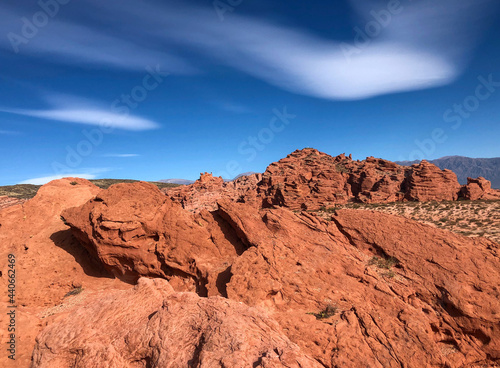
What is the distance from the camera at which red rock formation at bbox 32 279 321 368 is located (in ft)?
17.3

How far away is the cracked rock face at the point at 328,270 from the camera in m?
8.02

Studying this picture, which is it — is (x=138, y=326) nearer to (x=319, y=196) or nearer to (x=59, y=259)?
(x=59, y=259)

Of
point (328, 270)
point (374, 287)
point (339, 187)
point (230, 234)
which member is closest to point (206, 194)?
point (339, 187)

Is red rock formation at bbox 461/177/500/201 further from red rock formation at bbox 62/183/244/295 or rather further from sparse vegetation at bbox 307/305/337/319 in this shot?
red rock formation at bbox 62/183/244/295

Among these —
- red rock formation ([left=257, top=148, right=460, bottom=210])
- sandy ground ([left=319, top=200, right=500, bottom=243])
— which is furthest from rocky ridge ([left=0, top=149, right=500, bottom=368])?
red rock formation ([left=257, top=148, right=460, bottom=210])

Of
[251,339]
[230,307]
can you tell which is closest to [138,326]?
[230,307]

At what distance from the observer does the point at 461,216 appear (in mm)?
33875

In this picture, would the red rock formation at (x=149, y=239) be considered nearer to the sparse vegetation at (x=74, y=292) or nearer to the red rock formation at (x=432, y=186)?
the sparse vegetation at (x=74, y=292)

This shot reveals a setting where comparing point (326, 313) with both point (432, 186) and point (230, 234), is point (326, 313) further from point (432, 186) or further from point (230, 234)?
point (432, 186)

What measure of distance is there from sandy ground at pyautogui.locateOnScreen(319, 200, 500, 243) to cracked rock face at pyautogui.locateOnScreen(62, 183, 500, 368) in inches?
679

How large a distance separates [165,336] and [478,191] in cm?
6053

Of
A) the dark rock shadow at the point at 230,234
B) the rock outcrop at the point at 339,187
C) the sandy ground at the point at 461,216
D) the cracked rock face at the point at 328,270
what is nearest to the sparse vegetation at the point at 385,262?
the cracked rock face at the point at 328,270

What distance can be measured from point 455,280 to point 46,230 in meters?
20.8

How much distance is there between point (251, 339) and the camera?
18.4 feet
